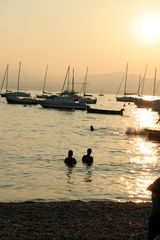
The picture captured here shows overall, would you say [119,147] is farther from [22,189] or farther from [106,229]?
[106,229]

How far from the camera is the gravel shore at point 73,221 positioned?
14.0 m

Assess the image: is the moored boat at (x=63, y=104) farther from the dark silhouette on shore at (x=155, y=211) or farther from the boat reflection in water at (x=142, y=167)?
the dark silhouette on shore at (x=155, y=211)

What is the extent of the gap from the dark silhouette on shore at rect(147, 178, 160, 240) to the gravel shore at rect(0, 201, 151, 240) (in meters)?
4.54

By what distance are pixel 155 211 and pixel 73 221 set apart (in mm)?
7096

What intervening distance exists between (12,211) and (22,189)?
6.89 meters

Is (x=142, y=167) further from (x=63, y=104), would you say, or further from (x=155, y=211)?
(x=63, y=104)

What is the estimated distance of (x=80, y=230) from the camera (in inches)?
575

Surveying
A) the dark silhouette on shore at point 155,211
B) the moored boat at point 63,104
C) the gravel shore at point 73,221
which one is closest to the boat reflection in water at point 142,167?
the gravel shore at point 73,221

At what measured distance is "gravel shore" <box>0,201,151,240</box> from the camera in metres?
14.0

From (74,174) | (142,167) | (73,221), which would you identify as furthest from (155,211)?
(142,167)

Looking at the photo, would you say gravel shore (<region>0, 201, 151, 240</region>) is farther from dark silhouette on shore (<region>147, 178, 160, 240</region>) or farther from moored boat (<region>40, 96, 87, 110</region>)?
moored boat (<region>40, 96, 87, 110</region>)

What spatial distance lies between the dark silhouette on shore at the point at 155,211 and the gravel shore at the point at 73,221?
14.9 feet

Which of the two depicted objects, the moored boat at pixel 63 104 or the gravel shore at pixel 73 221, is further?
the moored boat at pixel 63 104

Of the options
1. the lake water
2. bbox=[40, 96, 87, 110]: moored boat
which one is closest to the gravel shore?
the lake water
